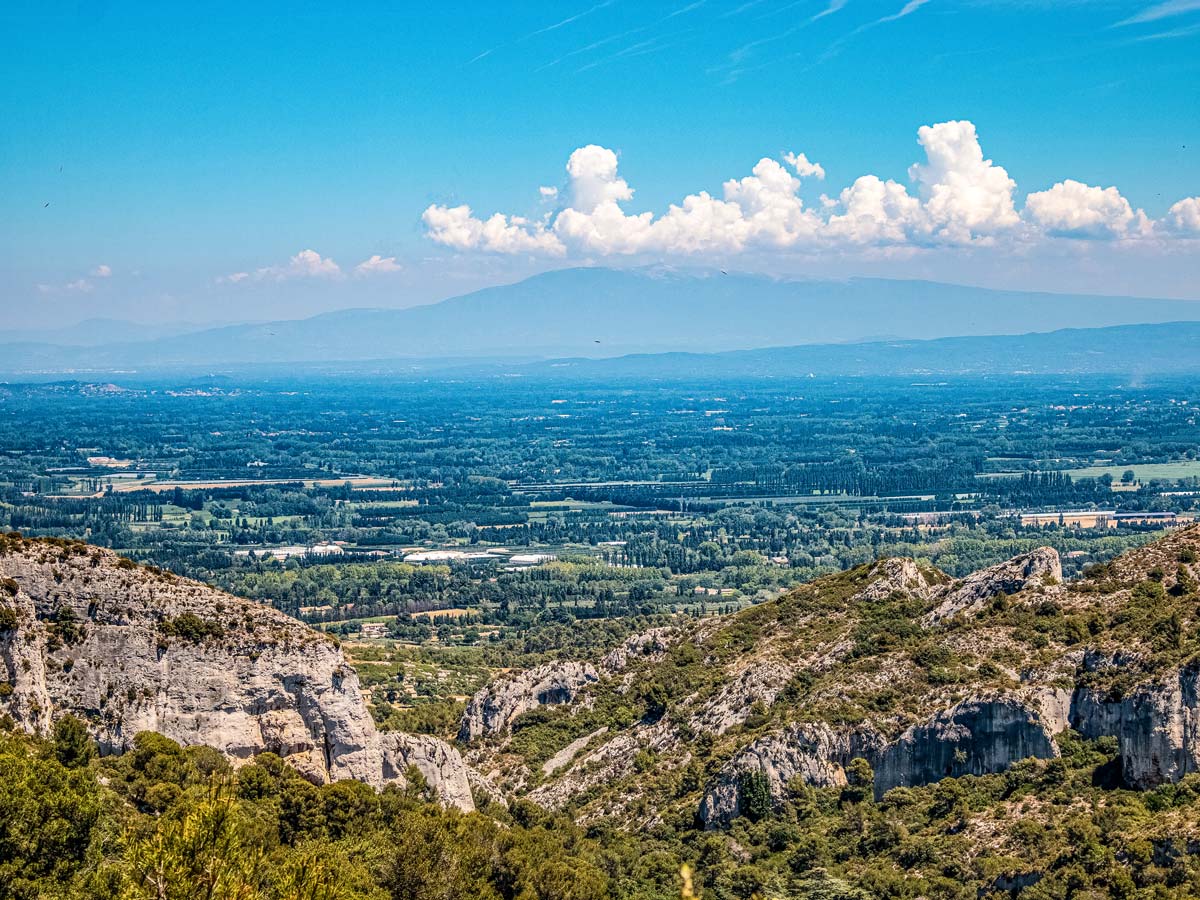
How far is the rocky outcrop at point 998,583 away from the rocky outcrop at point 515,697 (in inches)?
632

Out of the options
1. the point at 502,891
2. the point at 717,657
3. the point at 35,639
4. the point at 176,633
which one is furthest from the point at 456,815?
the point at 717,657

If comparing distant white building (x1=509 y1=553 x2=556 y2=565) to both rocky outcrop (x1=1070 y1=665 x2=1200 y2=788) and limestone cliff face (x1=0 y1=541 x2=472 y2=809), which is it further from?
rocky outcrop (x1=1070 y1=665 x2=1200 y2=788)

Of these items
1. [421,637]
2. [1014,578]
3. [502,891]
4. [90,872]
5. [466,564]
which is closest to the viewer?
[90,872]

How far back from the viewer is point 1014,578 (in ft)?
200

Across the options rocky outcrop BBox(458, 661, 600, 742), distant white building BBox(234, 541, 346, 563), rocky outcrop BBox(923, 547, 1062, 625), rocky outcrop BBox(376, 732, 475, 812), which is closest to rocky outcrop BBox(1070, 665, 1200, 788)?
rocky outcrop BBox(923, 547, 1062, 625)

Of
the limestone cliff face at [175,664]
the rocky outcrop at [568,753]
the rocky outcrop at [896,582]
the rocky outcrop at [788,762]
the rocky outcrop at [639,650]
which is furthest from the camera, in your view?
the rocky outcrop at [639,650]

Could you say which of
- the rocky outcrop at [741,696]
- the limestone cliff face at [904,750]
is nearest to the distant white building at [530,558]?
the rocky outcrop at [741,696]

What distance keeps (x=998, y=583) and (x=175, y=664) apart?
32.0 m

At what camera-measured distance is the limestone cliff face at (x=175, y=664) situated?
150ft

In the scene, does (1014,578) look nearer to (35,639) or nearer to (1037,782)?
(1037,782)

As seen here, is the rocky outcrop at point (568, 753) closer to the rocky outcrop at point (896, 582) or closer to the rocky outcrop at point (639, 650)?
the rocky outcrop at point (639, 650)

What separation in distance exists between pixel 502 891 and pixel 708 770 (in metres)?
15.5

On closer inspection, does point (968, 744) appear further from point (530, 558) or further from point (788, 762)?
point (530, 558)

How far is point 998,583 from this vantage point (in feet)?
200
